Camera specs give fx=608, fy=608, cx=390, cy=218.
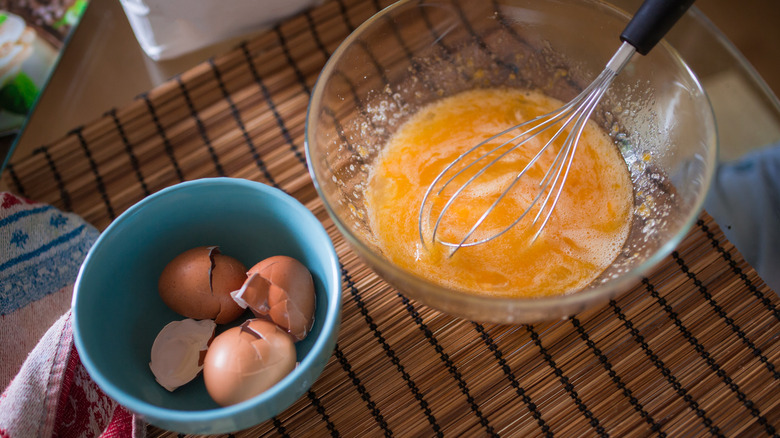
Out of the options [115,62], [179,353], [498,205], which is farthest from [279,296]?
[115,62]

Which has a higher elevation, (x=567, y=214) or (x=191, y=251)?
(x=191, y=251)

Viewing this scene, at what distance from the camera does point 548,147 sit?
2.43 feet

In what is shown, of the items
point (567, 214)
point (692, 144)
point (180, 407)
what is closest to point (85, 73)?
point (180, 407)

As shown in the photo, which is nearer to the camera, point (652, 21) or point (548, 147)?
point (652, 21)

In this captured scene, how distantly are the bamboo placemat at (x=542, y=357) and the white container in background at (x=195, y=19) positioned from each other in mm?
209

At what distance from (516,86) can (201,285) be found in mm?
460

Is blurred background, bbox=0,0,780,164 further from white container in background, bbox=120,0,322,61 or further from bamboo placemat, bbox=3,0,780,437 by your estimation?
bamboo placemat, bbox=3,0,780,437

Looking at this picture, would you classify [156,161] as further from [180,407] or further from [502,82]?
[502,82]

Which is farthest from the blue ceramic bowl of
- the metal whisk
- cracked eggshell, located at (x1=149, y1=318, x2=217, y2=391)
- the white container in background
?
the white container in background

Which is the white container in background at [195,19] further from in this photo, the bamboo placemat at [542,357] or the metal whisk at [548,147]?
the metal whisk at [548,147]

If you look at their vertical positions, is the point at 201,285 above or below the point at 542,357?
above

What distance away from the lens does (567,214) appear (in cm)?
69

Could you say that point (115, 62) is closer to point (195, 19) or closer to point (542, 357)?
point (195, 19)

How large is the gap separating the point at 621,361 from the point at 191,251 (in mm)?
465
